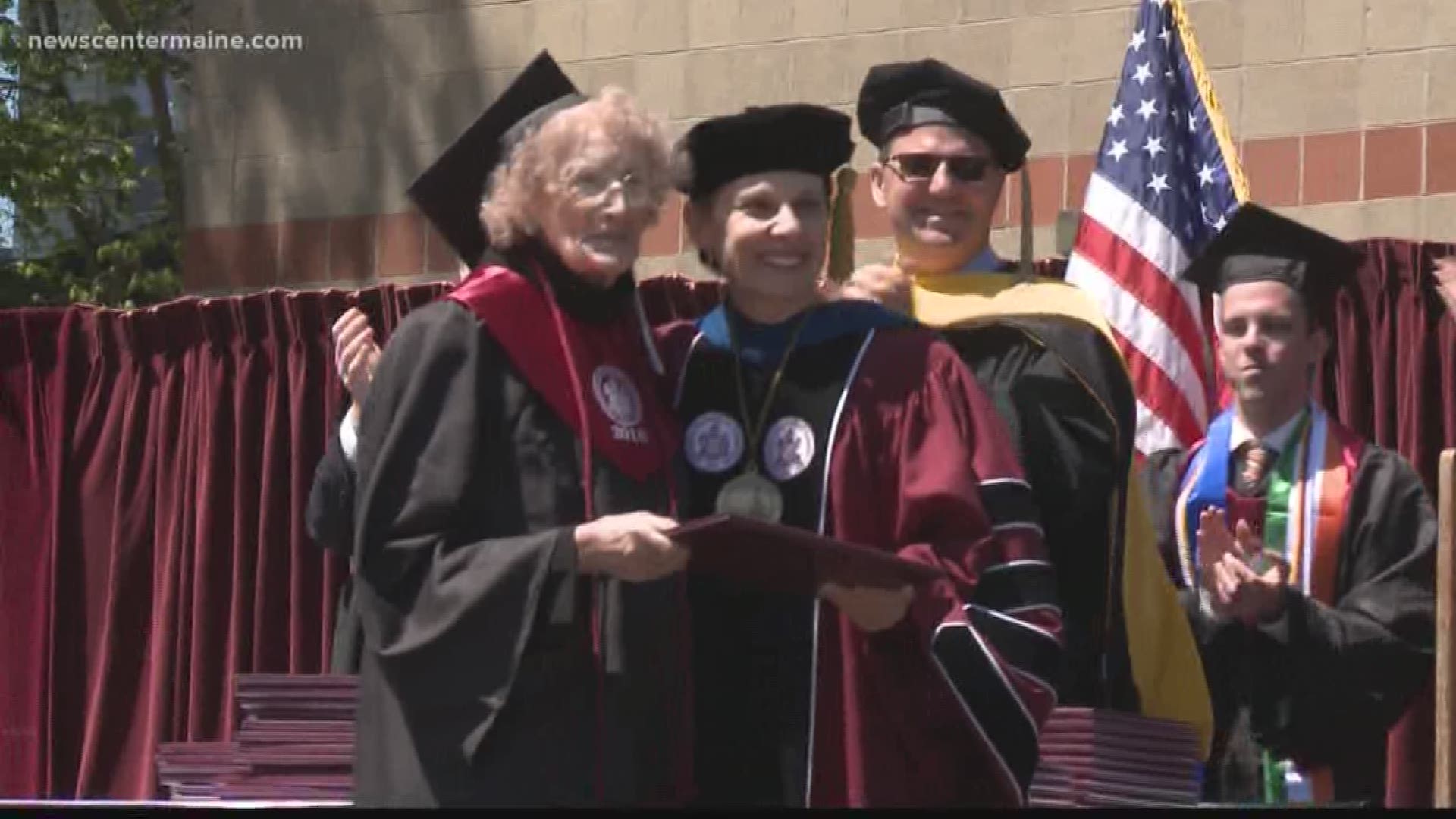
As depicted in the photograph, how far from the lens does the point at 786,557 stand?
19.2 feet

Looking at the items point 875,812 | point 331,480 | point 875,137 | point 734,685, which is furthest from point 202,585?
point 875,812

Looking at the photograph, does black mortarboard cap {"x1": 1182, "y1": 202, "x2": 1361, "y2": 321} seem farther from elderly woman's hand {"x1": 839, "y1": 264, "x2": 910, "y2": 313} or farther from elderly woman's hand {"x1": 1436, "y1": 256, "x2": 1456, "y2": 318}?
elderly woman's hand {"x1": 839, "y1": 264, "x2": 910, "y2": 313}

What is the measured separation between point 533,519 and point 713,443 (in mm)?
405

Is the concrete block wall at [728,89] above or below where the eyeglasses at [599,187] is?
above

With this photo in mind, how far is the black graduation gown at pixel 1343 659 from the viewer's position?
7.34m

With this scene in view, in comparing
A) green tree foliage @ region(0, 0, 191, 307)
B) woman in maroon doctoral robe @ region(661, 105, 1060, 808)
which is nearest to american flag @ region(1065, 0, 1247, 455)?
woman in maroon doctoral robe @ region(661, 105, 1060, 808)

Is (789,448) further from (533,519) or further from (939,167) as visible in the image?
(939,167)

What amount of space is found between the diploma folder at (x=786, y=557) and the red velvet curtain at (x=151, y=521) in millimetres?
4595

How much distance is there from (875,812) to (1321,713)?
7.08 feet

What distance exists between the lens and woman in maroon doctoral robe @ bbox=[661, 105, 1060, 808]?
20.1 feet

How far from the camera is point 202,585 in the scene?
10.9m

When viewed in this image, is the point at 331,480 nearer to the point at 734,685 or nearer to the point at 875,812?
the point at 734,685

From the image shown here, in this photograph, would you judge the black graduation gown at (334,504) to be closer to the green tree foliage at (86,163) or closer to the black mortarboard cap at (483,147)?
the black mortarboard cap at (483,147)

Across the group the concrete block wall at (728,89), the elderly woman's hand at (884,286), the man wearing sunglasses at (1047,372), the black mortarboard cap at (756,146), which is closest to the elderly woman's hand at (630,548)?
the black mortarboard cap at (756,146)
